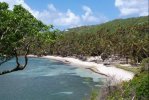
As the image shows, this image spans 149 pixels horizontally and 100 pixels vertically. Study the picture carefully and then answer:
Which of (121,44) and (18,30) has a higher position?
(121,44)

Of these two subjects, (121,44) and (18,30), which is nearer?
(18,30)

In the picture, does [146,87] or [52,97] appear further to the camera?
[52,97]

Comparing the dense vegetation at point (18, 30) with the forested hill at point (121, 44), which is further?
the forested hill at point (121, 44)

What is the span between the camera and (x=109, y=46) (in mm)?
154500

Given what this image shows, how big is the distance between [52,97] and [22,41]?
47897 millimetres

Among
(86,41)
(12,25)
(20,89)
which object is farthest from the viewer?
(86,41)

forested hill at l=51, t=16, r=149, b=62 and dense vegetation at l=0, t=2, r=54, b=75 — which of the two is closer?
dense vegetation at l=0, t=2, r=54, b=75

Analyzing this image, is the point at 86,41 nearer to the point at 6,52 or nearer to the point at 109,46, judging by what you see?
the point at 109,46

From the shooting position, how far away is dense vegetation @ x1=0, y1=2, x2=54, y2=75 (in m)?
17.4

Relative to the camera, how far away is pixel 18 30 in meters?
18.1

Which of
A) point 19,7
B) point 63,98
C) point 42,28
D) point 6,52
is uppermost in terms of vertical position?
point 19,7

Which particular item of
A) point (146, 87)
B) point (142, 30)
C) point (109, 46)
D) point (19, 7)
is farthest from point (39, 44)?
point (142, 30)

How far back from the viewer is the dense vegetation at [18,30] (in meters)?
17.4

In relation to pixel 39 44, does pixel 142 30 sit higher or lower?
higher
